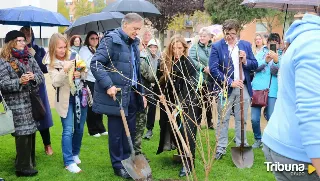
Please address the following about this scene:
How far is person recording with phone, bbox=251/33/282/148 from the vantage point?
238 inches

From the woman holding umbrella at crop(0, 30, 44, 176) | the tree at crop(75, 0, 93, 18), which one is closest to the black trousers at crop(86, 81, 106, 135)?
the woman holding umbrella at crop(0, 30, 44, 176)

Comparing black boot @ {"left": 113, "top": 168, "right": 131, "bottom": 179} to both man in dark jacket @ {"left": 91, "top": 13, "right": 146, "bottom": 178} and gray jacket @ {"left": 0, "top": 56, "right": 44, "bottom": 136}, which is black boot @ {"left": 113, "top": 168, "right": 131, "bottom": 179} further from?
gray jacket @ {"left": 0, "top": 56, "right": 44, "bottom": 136}

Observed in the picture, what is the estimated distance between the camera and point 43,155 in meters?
5.64

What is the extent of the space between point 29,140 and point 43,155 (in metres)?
1.08

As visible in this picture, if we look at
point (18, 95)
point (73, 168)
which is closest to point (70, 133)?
point (73, 168)

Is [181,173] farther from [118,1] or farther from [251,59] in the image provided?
[118,1]

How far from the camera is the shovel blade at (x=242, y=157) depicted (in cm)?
520

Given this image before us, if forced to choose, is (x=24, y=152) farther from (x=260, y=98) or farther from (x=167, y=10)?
(x=167, y=10)

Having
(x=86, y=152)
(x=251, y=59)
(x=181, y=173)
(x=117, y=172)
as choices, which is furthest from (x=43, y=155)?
(x=251, y=59)

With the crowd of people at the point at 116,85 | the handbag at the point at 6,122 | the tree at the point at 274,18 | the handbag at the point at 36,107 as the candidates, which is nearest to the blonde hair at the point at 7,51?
the crowd of people at the point at 116,85

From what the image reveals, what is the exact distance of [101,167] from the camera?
5141 millimetres

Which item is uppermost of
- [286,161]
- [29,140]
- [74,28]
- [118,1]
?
[118,1]

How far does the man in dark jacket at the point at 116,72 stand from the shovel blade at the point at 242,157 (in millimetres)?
1516

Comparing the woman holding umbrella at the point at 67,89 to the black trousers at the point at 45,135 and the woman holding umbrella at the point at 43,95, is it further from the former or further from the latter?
the black trousers at the point at 45,135
